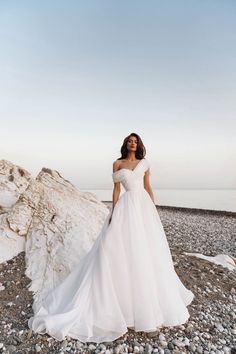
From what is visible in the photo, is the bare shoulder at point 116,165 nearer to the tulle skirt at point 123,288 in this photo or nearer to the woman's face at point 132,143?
the woman's face at point 132,143

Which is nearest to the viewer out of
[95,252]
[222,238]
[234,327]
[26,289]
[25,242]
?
[95,252]

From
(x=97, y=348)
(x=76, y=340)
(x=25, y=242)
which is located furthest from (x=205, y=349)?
(x=25, y=242)

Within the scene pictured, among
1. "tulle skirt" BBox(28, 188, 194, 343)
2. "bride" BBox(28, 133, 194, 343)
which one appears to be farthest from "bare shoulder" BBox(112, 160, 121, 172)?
"tulle skirt" BBox(28, 188, 194, 343)

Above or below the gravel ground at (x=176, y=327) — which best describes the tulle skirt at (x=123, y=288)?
above

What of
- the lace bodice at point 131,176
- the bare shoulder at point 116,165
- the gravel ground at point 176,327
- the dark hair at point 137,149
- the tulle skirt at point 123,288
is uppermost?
the dark hair at point 137,149

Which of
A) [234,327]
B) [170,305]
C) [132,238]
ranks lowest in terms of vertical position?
[234,327]

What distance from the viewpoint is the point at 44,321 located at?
4957 millimetres

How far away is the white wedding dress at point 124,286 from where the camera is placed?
4.75m

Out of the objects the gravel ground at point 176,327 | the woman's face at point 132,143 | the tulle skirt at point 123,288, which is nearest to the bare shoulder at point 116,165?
the woman's face at point 132,143

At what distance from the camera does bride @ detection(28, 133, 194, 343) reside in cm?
476

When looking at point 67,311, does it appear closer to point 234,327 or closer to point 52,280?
point 52,280

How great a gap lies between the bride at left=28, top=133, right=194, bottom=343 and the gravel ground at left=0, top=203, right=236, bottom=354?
179mm

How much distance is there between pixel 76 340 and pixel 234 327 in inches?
115

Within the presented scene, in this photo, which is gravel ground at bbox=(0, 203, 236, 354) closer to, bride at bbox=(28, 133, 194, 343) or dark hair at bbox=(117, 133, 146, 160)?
bride at bbox=(28, 133, 194, 343)
